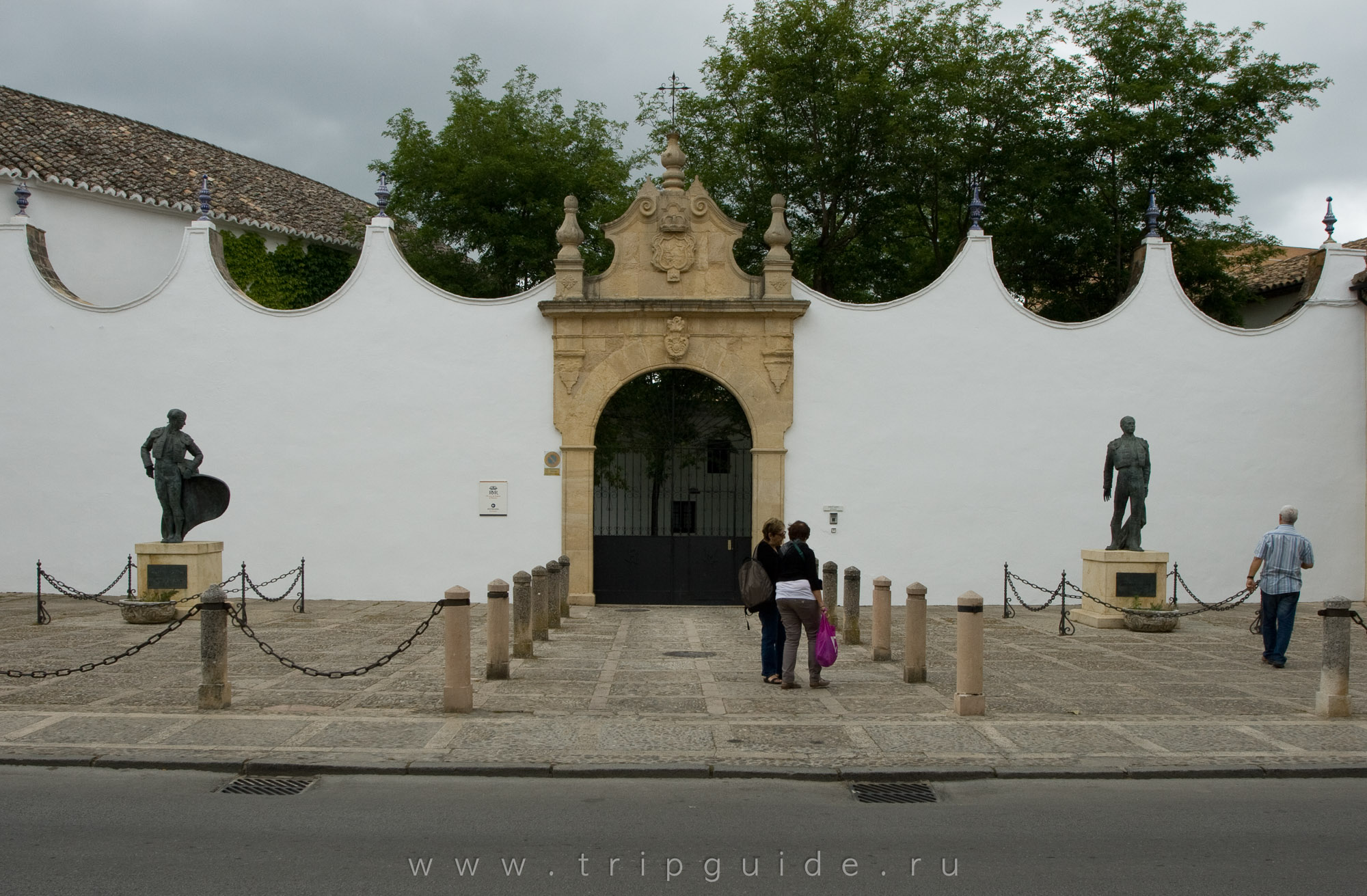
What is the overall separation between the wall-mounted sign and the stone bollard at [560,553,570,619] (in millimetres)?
1464

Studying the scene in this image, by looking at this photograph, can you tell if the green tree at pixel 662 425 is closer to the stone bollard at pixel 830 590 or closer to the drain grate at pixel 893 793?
the stone bollard at pixel 830 590

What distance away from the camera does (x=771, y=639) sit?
9.72 meters

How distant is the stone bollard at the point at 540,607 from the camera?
12.4 metres

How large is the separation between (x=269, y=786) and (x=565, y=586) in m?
8.94

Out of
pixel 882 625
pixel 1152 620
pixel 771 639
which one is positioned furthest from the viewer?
pixel 1152 620

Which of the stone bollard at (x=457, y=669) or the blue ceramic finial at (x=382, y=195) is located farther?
the blue ceramic finial at (x=382, y=195)

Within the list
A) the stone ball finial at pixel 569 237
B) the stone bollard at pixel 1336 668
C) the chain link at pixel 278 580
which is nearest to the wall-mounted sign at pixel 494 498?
the chain link at pixel 278 580

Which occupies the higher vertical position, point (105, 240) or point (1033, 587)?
point (105, 240)

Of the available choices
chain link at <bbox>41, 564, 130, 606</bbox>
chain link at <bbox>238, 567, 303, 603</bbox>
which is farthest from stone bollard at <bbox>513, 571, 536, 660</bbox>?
chain link at <bbox>41, 564, 130, 606</bbox>

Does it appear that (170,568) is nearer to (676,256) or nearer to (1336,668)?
(676,256)

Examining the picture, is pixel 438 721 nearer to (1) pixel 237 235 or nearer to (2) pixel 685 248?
(2) pixel 685 248

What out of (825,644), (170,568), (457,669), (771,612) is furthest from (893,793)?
(170,568)

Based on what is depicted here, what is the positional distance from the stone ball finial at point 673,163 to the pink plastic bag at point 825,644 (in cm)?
937

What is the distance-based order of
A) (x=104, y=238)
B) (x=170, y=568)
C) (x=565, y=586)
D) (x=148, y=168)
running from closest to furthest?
→ (x=170, y=568), (x=565, y=586), (x=104, y=238), (x=148, y=168)
